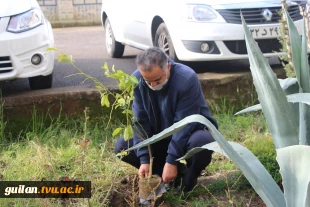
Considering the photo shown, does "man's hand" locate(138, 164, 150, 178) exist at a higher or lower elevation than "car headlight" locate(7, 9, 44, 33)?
lower

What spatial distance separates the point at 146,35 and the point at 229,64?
3.49 ft

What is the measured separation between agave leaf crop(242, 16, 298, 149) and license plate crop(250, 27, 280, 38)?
299 centimetres

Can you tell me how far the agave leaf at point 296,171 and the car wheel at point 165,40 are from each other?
3657 mm

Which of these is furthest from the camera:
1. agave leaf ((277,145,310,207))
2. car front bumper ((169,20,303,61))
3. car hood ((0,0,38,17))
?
car front bumper ((169,20,303,61))

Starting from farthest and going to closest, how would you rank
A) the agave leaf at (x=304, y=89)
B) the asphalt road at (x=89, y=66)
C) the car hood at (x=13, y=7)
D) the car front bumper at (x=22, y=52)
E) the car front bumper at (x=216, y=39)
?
the asphalt road at (x=89, y=66) → the car front bumper at (x=216, y=39) → the car hood at (x=13, y=7) → the car front bumper at (x=22, y=52) → the agave leaf at (x=304, y=89)

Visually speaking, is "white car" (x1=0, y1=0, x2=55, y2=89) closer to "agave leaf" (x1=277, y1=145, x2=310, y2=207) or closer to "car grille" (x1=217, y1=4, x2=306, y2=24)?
"car grille" (x1=217, y1=4, x2=306, y2=24)

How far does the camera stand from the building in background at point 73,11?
18.1 meters

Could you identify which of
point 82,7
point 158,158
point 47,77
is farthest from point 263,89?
point 82,7

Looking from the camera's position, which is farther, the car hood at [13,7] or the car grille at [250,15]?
the car grille at [250,15]

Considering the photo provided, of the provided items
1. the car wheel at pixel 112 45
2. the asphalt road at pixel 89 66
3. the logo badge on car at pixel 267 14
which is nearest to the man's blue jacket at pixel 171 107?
the asphalt road at pixel 89 66

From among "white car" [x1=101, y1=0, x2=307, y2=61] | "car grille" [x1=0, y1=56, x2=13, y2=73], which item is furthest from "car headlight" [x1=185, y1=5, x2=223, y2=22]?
"car grille" [x1=0, y1=56, x2=13, y2=73]

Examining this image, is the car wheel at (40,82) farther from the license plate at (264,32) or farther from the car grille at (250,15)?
the license plate at (264,32)

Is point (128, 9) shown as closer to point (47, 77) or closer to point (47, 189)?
point (47, 77)

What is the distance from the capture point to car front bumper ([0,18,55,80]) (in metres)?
4.57
